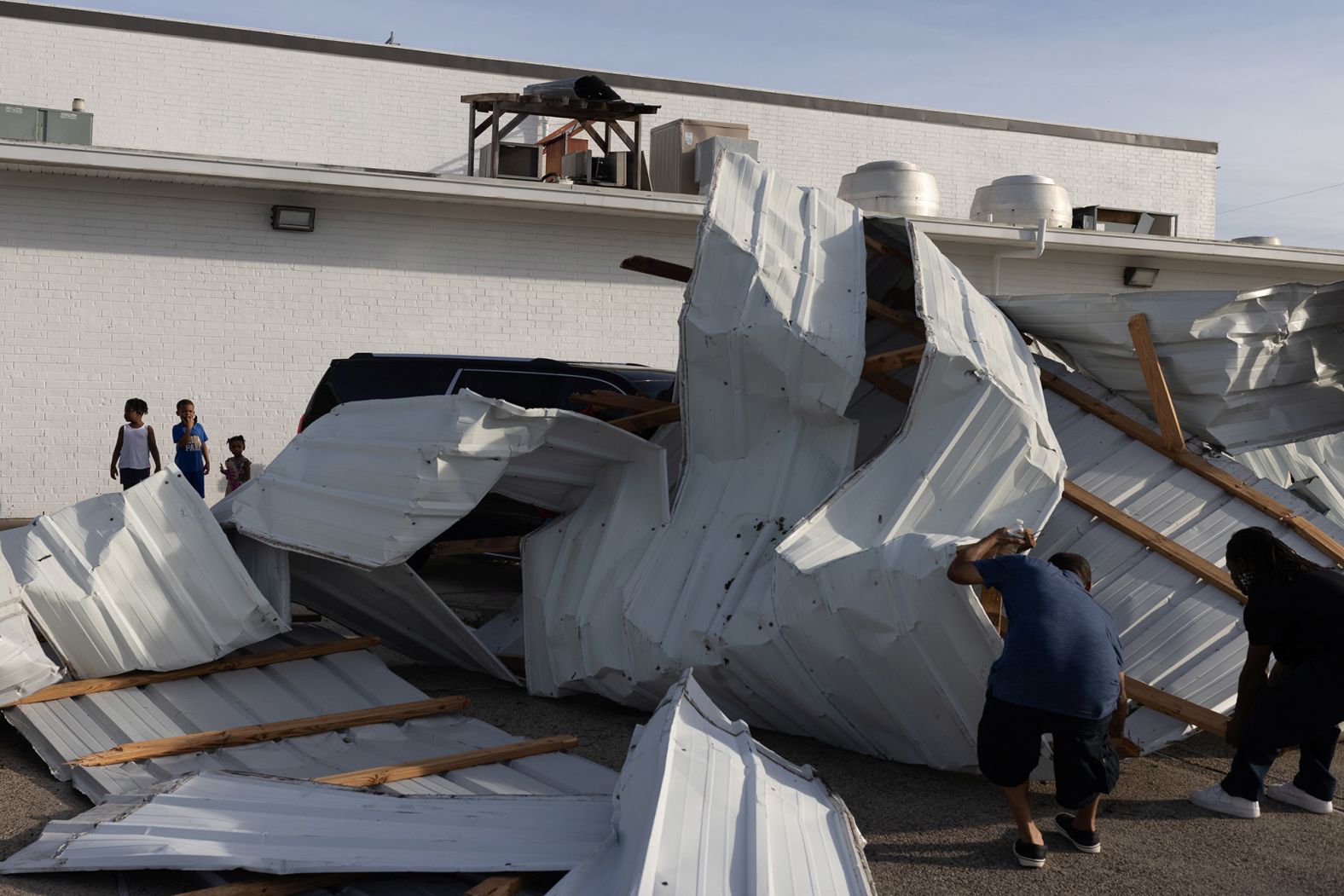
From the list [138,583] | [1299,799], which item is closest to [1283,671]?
[1299,799]

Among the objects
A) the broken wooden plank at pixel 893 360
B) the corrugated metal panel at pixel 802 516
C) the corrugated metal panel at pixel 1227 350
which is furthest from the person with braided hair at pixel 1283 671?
the corrugated metal panel at pixel 1227 350

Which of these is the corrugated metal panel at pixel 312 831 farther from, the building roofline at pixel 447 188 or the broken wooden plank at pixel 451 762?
the building roofline at pixel 447 188

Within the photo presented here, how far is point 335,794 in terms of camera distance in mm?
4703

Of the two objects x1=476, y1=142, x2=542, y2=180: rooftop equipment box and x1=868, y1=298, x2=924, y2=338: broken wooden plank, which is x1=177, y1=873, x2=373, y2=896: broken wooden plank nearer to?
x1=868, y1=298, x2=924, y2=338: broken wooden plank

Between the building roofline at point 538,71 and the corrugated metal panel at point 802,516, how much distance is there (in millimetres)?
12254

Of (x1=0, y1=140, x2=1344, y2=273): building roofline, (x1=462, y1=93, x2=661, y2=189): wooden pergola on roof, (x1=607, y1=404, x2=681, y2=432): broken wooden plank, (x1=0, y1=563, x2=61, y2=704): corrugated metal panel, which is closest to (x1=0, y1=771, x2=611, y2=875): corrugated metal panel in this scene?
(x1=0, y1=563, x2=61, y2=704): corrugated metal panel

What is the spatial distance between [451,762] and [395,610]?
1.86 metres

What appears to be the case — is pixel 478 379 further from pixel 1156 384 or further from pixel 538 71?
pixel 538 71

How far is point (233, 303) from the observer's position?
13.5 metres

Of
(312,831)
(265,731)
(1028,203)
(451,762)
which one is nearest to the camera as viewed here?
(312,831)

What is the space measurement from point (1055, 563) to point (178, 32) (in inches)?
622

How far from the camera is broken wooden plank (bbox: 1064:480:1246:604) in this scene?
5.83 meters

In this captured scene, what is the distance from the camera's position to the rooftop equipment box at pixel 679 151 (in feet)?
51.5

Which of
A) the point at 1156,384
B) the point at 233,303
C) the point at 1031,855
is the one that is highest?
the point at 233,303
